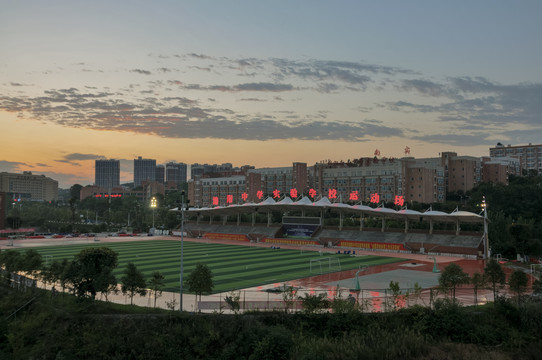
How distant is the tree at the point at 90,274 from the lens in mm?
29344

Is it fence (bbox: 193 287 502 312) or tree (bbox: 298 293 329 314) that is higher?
tree (bbox: 298 293 329 314)

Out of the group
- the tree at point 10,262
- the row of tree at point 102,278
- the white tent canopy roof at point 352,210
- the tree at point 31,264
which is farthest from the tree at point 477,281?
the tree at point 10,262

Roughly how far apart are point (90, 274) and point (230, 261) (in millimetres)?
29037

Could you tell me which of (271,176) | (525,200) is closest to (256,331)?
(525,200)

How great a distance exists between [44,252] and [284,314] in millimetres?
52371

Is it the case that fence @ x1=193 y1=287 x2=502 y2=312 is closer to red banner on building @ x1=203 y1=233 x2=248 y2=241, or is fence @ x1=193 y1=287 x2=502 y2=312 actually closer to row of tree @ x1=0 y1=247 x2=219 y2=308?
row of tree @ x1=0 y1=247 x2=219 y2=308

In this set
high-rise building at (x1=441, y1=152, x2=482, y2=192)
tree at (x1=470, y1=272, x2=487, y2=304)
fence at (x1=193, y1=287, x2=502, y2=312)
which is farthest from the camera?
high-rise building at (x1=441, y1=152, x2=482, y2=192)

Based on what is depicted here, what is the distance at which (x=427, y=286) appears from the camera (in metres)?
40.7

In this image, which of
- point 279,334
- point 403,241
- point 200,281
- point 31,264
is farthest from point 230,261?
point 279,334

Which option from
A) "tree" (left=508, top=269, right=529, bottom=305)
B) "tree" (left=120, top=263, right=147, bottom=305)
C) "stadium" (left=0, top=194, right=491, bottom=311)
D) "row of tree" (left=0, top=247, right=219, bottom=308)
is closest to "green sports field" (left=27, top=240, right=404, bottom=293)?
"stadium" (left=0, top=194, right=491, bottom=311)

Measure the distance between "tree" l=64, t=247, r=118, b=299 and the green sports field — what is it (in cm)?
848

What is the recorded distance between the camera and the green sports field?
43594 mm

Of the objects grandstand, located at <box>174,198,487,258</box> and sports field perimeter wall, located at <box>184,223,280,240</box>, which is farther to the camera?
sports field perimeter wall, located at <box>184,223,280,240</box>

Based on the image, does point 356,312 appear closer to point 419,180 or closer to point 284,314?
point 284,314
